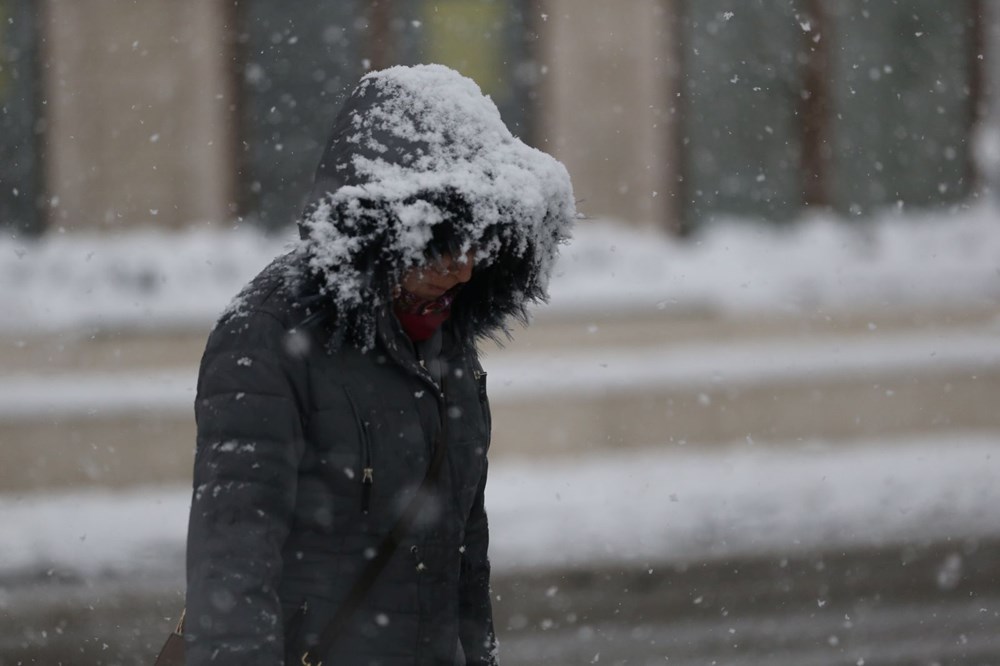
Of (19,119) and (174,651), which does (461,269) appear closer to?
(174,651)

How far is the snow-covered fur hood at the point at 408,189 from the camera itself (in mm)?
2242

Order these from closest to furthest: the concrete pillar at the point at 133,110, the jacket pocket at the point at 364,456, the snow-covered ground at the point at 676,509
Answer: the jacket pocket at the point at 364,456 < the snow-covered ground at the point at 676,509 < the concrete pillar at the point at 133,110

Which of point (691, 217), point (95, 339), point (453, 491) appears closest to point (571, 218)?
point (453, 491)

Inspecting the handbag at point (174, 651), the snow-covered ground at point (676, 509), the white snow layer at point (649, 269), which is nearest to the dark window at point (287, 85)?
the white snow layer at point (649, 269)

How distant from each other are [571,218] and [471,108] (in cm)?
29

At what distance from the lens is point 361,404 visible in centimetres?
223

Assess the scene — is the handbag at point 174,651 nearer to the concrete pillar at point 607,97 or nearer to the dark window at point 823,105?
the concrete pillar at point 607,97

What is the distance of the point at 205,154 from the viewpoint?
33.1 feet

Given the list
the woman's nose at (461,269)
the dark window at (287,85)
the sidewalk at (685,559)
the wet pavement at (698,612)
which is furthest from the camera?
the dark window at (287,85)

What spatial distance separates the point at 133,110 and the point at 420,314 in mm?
8117

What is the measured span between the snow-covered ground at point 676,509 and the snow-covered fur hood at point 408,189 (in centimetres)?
558

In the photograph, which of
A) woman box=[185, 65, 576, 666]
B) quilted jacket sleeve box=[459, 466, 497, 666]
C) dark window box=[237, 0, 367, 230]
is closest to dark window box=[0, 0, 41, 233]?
dark window box=[237, 0, 367, 230]

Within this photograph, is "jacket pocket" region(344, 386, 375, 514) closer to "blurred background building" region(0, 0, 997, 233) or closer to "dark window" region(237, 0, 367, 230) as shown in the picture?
"blurred background building" region(0, 0, 997, 233)

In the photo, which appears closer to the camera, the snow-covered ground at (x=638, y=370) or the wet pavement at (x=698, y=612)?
the wet pavement at (x=698, y=612)
